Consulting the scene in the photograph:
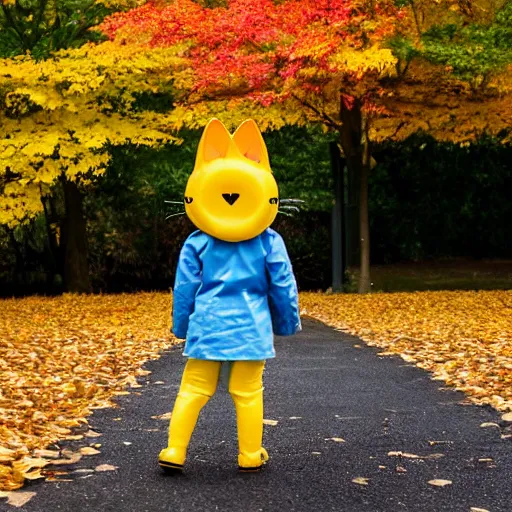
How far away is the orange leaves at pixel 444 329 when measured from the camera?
24.8ft

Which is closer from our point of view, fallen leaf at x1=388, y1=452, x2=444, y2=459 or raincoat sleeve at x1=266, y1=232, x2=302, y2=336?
raincoat sleeve at x1=266, y1=232, x2=302, y2=336

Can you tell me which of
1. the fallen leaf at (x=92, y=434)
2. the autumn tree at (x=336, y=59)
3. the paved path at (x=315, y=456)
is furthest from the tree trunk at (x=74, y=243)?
the fallen leaf at (x=92, y=434)

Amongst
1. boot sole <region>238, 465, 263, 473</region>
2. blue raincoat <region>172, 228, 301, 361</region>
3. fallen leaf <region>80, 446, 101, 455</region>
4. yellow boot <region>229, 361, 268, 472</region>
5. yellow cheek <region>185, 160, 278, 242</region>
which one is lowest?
fallen leaf <region>80, 446, 101, 455</region>

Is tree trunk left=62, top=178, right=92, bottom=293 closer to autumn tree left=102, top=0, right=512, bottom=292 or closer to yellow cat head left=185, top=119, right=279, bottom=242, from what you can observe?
autumn tree left=102, top=0, right=512, bottom=292

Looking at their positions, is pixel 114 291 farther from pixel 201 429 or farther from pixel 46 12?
pixel 201 429

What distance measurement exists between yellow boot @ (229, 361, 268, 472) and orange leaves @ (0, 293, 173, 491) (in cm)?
96

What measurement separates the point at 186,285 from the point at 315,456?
1.17 meters

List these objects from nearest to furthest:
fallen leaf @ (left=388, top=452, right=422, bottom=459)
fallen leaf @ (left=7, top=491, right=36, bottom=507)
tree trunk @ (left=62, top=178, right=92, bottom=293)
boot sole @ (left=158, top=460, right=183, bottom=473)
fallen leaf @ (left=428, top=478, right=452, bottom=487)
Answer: fallen leaf @ (left=7, top=491, right=36, bottom=507) → fallen leaf @ (left=428, top=478, right=452, bottom=487) → boot sole @ (left=158, top=460, right=183, bottom=473) → fallen leaf @ (left=388, top=452, right=422, bottom=459) → tree trunk @ (left=62, top=178, right=92, bottom=293)

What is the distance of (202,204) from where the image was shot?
4.57 meters

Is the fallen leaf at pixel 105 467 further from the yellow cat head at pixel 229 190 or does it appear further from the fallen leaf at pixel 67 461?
the yellow cat head at pixel 229 190

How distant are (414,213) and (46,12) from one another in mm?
10653

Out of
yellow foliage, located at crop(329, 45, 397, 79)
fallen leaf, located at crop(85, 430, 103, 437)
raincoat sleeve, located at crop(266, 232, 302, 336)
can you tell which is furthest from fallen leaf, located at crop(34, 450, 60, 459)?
yellow foliage, located at crop(329, 45, 397, 79)

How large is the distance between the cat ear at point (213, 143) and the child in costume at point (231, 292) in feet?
0.09

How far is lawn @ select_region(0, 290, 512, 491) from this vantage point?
19.0 feet
